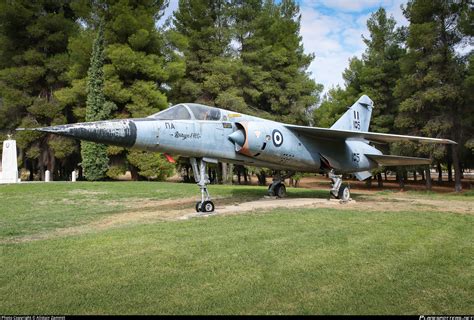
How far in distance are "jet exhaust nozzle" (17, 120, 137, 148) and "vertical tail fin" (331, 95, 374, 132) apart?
1019 cm

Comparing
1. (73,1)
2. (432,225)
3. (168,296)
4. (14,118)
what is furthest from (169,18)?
(168,296)

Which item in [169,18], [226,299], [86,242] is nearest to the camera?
[226,299]

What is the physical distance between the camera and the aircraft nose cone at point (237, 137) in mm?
10922

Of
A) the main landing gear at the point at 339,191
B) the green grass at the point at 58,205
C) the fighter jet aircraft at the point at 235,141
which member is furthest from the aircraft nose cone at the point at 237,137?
the main landing gear at the point at 339,191

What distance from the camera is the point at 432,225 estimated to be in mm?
8367

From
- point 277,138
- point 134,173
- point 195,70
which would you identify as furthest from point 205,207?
point 195,70

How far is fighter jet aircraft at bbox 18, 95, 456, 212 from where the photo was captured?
8555mm

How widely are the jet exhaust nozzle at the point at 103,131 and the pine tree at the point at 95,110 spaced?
19.6 metres

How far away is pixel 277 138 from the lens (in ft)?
39.6

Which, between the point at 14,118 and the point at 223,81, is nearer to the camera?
the point at 223,81

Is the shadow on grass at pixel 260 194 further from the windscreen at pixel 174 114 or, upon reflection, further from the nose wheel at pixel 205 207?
the windscreen at pixel 174 114

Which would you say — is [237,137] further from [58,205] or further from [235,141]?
[58,205]

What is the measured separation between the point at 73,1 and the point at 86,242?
31.6m

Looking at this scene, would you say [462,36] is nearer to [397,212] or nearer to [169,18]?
[397,212]
